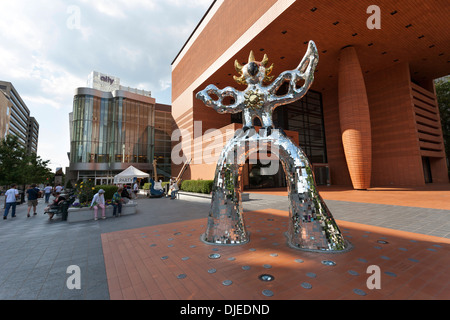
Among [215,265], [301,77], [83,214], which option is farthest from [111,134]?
[215,265]

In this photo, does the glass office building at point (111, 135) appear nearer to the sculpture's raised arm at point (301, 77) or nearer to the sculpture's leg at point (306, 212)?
the sculpture's raised arm at point (301, 77)

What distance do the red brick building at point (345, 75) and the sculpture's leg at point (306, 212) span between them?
515 inches

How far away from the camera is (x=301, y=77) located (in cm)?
414

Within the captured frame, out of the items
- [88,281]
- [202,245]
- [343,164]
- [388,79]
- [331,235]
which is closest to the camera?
[88,281]

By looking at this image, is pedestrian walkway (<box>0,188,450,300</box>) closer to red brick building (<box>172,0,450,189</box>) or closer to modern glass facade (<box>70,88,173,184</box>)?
red brick building (<box>172,0,450,189</box>)

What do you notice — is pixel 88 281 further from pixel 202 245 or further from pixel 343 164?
pixel 343 164

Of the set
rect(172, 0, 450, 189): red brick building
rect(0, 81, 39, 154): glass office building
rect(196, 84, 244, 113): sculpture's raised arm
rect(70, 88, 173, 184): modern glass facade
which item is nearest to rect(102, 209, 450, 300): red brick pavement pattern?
rect(196, 84, 244, 113): sculpture's raised arm

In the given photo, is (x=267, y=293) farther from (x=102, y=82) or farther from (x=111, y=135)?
(x=102, y=82)

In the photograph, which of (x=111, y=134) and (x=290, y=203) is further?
(x=111, y=134)

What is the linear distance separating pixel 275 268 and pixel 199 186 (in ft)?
38.2

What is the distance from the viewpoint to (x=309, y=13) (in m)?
12.7

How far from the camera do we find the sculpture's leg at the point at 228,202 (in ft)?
13.9

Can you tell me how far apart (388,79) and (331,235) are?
975 inches
